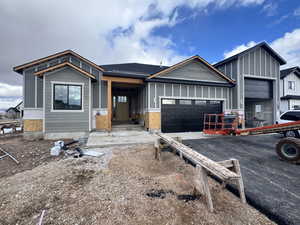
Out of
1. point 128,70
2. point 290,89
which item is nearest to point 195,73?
point 128,70

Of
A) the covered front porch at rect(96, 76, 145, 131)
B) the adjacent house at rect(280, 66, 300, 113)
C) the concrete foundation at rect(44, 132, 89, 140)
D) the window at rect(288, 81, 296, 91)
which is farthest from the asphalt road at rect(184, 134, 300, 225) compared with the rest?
the window at rect(288, 81, 296, 91)

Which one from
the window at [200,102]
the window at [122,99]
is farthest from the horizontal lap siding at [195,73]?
the window at [122,99]

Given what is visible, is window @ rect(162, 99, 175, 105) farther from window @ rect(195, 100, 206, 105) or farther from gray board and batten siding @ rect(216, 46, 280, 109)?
gray board and batten siding @ rect(216, 46, 280, 109)

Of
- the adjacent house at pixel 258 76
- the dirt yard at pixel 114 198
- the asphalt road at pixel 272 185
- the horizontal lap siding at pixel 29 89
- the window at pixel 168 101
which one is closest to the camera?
the dirt yard at pixel 114 198

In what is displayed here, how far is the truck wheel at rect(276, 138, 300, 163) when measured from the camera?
12.9 feet

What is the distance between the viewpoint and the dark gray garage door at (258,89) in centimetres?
1101

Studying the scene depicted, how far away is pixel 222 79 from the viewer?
Result: 10484 millimetres

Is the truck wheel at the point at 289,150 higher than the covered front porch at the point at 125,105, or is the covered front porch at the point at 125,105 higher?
the covered front porch at the point at 125,105

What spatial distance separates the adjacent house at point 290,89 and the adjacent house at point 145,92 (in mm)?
3041

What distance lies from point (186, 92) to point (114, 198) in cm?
846

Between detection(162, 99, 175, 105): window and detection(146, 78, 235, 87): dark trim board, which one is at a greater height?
detection(146, 78, 235, 87): dark trim board

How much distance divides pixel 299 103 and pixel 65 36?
2558 centimetres

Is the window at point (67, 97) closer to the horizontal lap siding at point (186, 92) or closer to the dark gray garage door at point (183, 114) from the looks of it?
the horizontal lap siding at point (186, 92)

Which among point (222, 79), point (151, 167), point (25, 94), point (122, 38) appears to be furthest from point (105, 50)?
point (151, 167)
